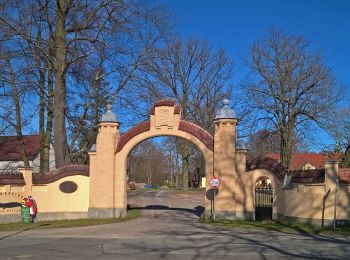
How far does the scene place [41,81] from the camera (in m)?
33.2

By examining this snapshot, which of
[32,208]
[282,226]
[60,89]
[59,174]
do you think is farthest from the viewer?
[60,89]

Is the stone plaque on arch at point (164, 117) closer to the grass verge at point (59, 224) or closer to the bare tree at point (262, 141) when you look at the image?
the grass verge at point (59, 224)

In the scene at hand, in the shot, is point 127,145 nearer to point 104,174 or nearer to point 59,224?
point 104,174

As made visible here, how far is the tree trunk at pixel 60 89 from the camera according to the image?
28562mm

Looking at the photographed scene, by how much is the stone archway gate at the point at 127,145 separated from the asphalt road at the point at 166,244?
4031 millimetres

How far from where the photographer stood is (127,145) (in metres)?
24.7

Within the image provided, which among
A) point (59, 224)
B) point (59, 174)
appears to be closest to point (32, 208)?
point (59, 174)

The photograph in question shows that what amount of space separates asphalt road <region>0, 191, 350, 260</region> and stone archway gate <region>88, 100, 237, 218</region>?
403cm

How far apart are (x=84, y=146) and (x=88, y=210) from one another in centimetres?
1667

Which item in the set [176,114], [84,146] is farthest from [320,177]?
[84,146]

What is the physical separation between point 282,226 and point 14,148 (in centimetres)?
4717

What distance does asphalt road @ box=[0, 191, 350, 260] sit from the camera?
12094 millimetres

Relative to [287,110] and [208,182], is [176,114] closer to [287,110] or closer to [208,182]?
[208,182]

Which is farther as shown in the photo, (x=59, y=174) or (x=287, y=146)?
(x=287, y=146)
